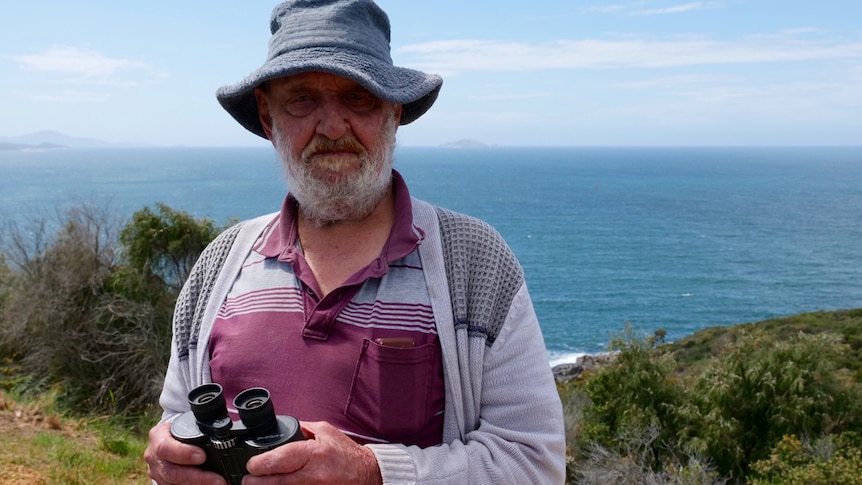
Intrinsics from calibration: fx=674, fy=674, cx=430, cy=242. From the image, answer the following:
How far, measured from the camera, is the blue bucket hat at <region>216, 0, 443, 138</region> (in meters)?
1.90

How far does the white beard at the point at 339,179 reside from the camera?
2062mm

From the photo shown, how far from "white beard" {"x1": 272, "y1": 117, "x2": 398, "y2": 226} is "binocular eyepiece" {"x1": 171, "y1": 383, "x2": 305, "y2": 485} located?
0.67 metres

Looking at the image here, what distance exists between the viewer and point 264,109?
7.48 feet

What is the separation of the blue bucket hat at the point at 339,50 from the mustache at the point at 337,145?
20 centimetres

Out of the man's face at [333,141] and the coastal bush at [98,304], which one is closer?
the man's face at [333,141]

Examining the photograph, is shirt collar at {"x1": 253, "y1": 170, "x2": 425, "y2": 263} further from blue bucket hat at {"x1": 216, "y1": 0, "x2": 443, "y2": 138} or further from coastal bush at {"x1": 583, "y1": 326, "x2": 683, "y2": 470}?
coastal bush at {"x1": 583, "y1": 326, "x2": 683, "y2": 470}

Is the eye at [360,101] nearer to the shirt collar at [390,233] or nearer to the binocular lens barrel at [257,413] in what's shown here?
the shirt collar at [390,233]

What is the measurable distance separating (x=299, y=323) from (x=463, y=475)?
633mm

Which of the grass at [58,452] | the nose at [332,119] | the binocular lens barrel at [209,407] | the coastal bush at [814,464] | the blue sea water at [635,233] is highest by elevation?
the nose at [332,119]

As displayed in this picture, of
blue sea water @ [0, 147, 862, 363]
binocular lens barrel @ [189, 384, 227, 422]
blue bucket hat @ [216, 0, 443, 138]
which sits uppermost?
blue bucket hat @ [216, 0, 443, 138]

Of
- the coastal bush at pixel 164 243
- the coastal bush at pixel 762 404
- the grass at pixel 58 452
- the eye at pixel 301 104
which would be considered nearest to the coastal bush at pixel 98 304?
the coastal bush at pixel 164 243

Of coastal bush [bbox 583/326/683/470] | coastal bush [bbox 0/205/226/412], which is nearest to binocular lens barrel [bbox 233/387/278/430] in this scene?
coastal bush [bbox 0/205/226/412]

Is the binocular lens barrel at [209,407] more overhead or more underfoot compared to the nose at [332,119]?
more underfoot

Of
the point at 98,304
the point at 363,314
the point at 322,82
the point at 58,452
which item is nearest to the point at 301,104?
the point at 322,82
